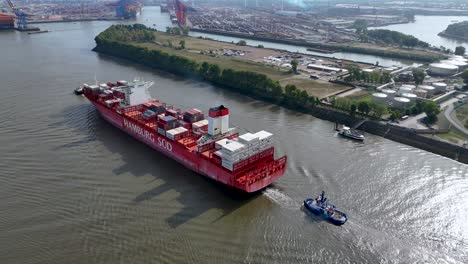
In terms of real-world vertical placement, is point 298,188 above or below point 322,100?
below

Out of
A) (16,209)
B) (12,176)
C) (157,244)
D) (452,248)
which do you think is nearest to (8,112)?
(12,176)

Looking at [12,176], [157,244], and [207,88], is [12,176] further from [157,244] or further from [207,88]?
[207,88]

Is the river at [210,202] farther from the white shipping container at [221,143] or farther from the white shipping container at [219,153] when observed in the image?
the white shipping container at [221,143]

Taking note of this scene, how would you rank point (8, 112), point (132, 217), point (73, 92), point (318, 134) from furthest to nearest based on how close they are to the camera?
point (73, 92), point (8, 112), point (318, 134), point (132, 217)

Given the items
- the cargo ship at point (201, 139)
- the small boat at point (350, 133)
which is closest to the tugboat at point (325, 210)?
the cargo ship at point (201, 139)

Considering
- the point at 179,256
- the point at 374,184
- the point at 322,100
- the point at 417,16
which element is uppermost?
the point at 417,16

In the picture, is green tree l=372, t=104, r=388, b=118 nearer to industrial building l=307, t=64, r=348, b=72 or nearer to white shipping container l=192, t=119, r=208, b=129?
white shipping container l=192, t=119, r=208, b=129

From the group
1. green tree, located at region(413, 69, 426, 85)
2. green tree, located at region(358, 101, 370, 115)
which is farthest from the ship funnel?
green tree, located at region(413, 69, 426, 85)

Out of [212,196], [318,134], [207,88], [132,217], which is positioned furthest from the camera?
[207,88]
